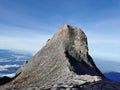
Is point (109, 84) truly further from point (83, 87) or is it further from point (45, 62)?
point (45, 62)

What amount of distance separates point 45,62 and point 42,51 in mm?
7142

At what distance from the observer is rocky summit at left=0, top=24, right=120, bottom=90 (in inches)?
1129

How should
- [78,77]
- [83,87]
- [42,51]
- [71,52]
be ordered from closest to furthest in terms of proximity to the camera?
[83,87] → [78,77] → [71,52] → [42,51]

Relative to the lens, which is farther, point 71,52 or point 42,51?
point 42,51

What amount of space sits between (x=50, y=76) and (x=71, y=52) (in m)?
11.1

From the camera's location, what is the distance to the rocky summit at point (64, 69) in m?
28.7

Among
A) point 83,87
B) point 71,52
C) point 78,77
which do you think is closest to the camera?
point 83,87

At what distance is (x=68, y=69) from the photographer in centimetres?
3547

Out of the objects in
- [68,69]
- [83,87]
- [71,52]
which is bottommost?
[83,87]

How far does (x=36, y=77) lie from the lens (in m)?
37.4

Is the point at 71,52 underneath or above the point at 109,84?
above

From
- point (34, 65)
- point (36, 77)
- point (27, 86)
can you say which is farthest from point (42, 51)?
point (27, 86)

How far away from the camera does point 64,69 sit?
119 feet

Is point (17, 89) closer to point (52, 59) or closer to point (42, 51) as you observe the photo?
point (52, 59)
